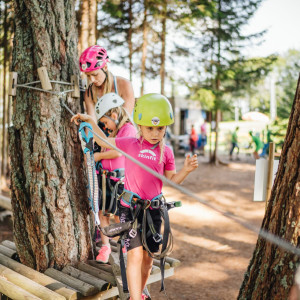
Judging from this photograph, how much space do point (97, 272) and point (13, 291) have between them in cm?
68

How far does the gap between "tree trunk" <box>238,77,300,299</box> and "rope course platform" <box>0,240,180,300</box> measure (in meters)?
1.15

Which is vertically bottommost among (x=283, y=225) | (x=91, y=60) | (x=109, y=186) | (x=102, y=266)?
(x=102, y=266)

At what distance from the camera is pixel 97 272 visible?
2.87 metres

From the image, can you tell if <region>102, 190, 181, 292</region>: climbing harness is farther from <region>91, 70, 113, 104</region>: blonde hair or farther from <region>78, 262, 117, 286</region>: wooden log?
<region>91, 70, 113, 104</region>: blonde hair

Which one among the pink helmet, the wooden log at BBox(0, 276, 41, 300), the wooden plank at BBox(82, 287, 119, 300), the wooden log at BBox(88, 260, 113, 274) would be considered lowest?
the wooden plank at BBox(82, 287, 119, 300)

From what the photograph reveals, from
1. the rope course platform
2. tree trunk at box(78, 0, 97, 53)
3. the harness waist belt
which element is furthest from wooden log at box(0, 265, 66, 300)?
tree trunk at box(78, 0, 97, 53)

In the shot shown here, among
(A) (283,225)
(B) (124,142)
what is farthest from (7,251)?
(A) (283,225)

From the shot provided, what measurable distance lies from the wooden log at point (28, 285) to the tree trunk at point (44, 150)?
0.92ft

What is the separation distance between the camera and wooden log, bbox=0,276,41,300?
93.6 inches

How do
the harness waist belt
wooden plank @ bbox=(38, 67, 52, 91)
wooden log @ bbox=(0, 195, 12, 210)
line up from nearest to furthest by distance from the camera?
the harness waist belt
wooden plank @ bbox=(38, 67, 52, 91)
wooden log @ bbox=(0, 195, 12, 210)

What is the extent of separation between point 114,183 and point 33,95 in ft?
3.53

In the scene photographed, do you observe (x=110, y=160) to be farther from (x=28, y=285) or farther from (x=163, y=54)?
(x=163, y=54)

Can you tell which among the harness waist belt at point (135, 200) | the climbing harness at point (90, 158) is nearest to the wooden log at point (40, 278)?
the climbing harness at point (90, 158)

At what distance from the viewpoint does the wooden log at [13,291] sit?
2.38 metres
